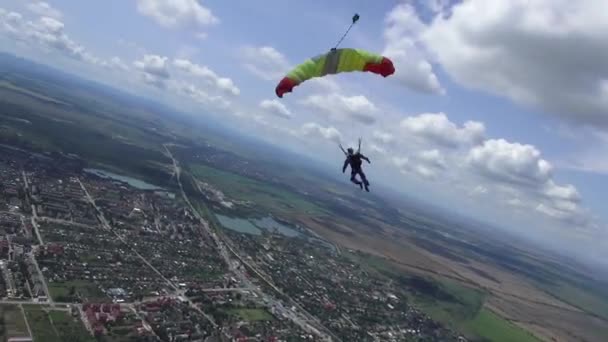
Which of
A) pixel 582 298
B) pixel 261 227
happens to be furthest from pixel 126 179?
pixel 582 298

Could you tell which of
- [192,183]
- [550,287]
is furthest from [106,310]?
[550,287]

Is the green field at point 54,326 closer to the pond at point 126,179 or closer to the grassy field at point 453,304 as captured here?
the grassy field at point 453,304

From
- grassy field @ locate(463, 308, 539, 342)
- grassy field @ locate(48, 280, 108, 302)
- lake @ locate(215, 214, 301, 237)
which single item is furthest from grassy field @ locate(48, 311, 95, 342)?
grassy field @ locate(463, 308, 539, 342)

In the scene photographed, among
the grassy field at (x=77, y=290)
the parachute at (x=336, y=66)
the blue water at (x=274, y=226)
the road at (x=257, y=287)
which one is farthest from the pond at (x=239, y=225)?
the parachute at (x=336, y=66)

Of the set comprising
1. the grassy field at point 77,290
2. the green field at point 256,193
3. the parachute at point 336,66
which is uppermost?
the parachute at point 336,66

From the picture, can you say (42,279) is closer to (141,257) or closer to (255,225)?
(141,257)

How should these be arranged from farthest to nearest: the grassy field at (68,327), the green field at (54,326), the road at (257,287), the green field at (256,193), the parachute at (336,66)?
the green field at (256,193) < the road at (257,287) < the grassy field at (68,327) < the green field at (54,326) < the parachute at (336,66)

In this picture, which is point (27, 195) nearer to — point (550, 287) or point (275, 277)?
point (275, 277)
